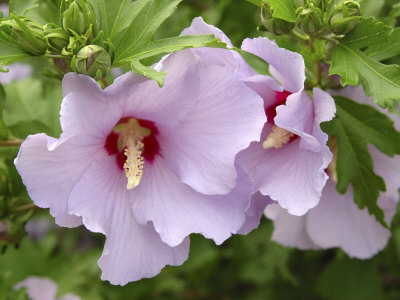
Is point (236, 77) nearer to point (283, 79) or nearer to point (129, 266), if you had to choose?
point (283, 79)

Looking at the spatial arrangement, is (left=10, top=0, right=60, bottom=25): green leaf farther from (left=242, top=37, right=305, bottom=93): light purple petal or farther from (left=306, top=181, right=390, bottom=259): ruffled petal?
(left=306, top=181, right=390, bottom=259): ruffled petal

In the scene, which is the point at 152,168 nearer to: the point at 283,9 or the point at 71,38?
the point at 71,38

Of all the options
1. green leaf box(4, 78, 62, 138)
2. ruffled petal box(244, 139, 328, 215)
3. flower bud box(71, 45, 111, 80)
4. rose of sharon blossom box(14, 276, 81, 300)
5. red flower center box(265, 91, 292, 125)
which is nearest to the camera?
flower bud box(71, 45, 111, 80)

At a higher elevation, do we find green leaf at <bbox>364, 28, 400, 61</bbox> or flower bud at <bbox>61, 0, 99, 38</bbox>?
flower bud at <bbox>61, 0, 99, 38</bbox>

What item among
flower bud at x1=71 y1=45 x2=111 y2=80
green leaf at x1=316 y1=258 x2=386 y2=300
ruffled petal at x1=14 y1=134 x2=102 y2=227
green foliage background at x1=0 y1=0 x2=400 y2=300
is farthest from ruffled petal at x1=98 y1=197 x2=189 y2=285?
green leaf at x1=316 y1=258 x2=386 y2=300

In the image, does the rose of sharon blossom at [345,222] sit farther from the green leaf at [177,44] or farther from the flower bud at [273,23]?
the green leaf at [177,44]

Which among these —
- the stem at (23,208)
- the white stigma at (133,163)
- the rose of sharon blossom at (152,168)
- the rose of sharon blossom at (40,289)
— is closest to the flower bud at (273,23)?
the rose of sharon blossom at (152,168)

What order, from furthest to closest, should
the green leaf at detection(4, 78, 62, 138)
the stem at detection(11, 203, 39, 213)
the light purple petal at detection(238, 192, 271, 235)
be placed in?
the green leaf at detection(4, 78, 62, 138) → the stem at detection(11, 203, 39, 213) → the light purple petal at detection(238, 192, 271, 235)

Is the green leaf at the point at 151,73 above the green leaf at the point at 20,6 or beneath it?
above
